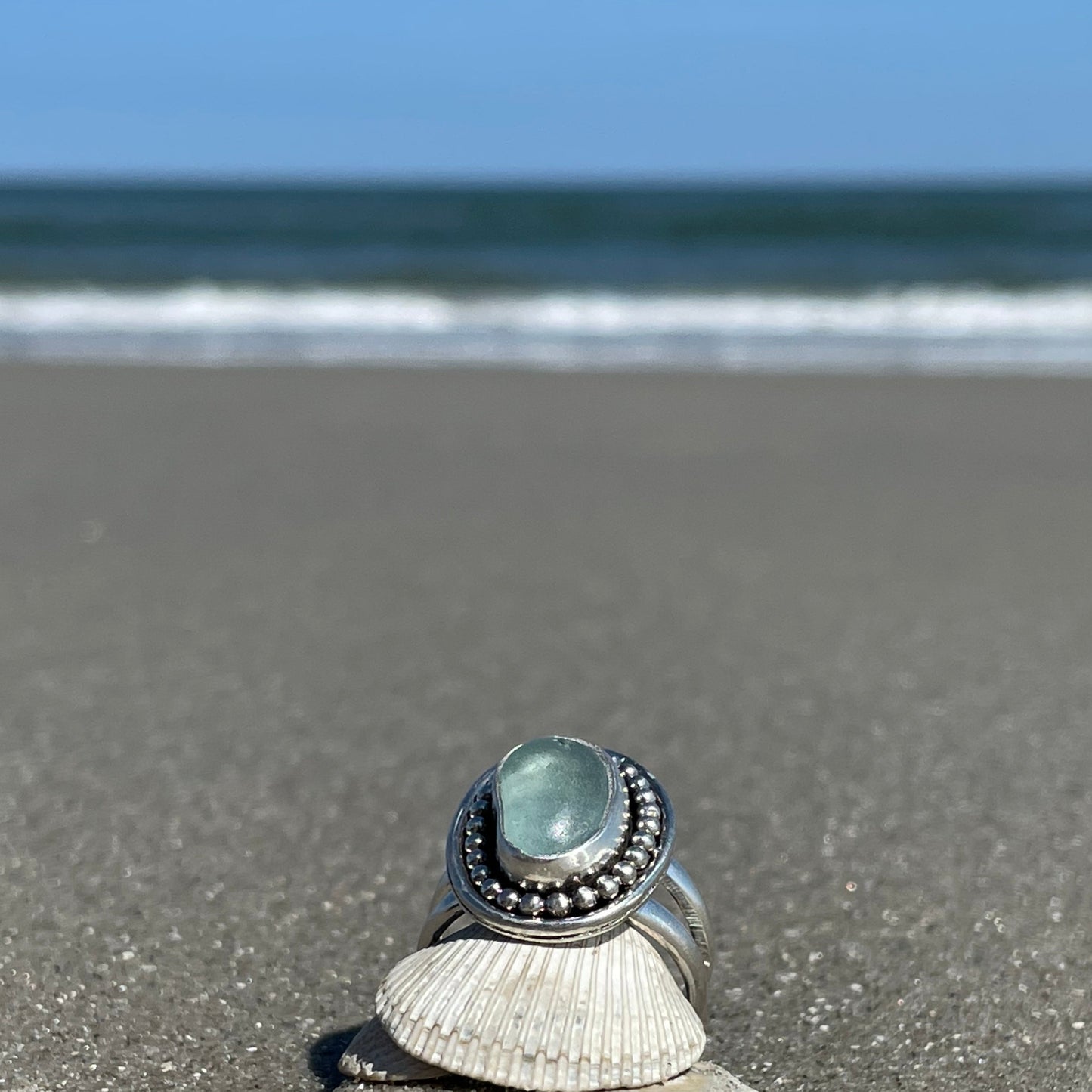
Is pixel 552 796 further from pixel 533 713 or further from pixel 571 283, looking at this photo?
pixel 571 283

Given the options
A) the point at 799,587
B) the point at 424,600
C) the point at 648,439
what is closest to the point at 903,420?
the point at 648,439

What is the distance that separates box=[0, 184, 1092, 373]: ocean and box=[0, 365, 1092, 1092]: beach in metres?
2.89

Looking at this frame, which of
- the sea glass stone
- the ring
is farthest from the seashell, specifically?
the sea glass stone

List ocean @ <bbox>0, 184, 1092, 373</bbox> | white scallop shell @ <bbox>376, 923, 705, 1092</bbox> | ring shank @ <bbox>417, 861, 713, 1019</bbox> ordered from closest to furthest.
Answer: white scallop shell @ <bbox>376, 923, 705, 1092</bbox> → ring shank @ <bbox>417, 861, 713, 1019</bbox> → ocean @ <bbox>0, 184, 1092, 373</bbox>

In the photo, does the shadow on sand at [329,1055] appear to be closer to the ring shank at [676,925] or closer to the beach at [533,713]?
the beach at [533,713]

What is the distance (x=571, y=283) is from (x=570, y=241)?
514 cm

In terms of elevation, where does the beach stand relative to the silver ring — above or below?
below

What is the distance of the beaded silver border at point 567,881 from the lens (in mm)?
1443

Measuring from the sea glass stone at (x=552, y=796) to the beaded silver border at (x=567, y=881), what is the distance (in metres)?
0.04

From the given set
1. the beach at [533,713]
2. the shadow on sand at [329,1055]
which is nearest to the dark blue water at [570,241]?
the beach at [533,713]

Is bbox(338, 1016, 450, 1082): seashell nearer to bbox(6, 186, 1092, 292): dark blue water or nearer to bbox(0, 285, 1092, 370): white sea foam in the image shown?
bbox(0, 285, 1092, 370): white sea foam

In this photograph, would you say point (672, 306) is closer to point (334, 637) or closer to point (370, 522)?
point (370, 522)

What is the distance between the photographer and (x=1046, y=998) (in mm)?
1921

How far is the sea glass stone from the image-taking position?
1.44 m
